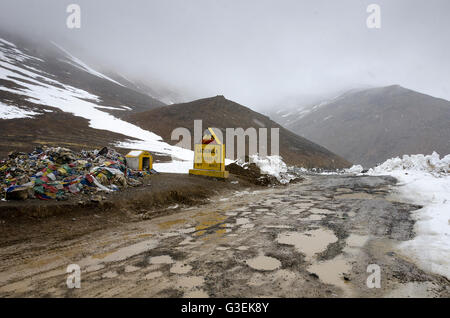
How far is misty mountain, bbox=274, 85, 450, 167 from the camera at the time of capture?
175 ft

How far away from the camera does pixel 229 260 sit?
3.80m

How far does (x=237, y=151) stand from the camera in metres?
35.9

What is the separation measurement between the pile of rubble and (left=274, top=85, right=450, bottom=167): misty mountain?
5627cm

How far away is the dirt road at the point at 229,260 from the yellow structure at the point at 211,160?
769 centimetres

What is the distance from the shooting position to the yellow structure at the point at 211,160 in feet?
47.0

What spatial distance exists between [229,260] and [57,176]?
714 cm

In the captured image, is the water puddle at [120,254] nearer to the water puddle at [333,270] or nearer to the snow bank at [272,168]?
the water puddle at [333,270]

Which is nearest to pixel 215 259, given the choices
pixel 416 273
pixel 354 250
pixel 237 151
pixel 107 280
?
pixel 107 280

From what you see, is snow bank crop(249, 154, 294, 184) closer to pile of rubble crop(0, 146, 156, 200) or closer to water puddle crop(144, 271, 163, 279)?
pile of rubble crop(0, 146, 156, 200)

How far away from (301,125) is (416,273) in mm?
100691

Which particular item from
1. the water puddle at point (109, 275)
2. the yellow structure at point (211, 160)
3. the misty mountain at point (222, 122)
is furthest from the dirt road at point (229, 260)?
the misty mountain at point (222, 122)

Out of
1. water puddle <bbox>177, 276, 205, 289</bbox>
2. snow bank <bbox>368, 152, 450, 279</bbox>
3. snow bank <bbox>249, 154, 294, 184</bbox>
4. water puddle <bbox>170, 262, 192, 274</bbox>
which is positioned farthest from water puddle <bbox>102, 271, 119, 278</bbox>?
snow bank <bbox>249, 154, 294, 184</bbox>

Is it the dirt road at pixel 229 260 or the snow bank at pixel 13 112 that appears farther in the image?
the snow bank at pixel 13 112
